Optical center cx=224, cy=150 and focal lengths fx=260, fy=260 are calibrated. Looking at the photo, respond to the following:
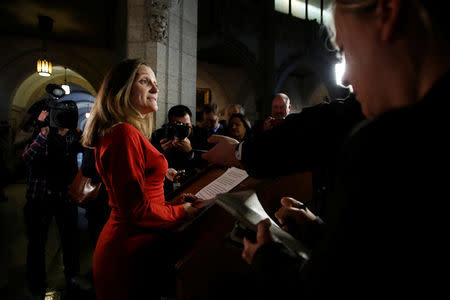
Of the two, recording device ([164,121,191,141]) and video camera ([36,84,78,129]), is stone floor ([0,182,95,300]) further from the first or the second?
recording device ([164,121,191,141])

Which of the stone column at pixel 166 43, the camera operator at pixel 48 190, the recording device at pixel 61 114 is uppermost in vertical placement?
the stone column at pixel 166 43

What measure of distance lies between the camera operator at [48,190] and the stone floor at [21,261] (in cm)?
13

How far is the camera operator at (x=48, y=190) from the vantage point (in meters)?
2.78

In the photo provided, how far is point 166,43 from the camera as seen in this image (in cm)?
457

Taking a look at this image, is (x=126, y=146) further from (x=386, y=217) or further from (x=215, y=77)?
(x=215, y=77)

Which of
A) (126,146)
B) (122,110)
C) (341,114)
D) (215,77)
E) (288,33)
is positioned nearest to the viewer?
(341,114)

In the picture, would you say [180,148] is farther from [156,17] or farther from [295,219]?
[156,17]

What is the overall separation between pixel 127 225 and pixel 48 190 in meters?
2.07

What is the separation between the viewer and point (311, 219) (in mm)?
1037

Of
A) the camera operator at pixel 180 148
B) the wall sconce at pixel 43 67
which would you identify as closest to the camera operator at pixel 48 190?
the camera operator at pixel 180 148

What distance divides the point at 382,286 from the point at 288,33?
12472 mm

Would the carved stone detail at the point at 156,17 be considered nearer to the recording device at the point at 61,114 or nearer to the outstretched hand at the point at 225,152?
the recording device at the point at 61,114

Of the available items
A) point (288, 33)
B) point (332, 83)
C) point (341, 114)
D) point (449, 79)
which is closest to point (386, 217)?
point (449, 79)

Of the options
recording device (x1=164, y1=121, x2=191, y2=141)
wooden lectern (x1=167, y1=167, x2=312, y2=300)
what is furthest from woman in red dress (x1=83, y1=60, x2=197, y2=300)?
recording device (x1=164, y1=121, x2=191, y2=141)
